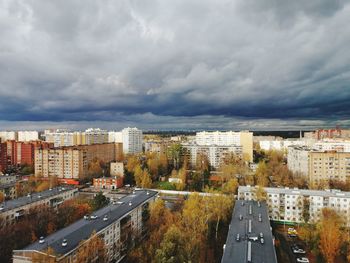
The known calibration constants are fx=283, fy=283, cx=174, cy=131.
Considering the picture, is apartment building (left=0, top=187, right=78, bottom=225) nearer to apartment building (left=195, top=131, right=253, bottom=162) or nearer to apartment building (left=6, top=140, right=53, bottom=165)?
apartment building (left=6, top=140, right=53, bottom=165)

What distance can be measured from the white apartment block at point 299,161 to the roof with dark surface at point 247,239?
546 inches

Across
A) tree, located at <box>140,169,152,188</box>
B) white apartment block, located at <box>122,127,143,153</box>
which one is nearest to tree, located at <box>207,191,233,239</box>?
tree, located at <box>140,169,152,188</box>

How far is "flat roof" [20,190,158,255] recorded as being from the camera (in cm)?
859

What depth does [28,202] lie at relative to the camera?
50.8ft

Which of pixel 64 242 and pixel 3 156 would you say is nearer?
pixel 64 242

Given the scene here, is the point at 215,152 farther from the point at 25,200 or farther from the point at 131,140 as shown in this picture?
the point at 25,200

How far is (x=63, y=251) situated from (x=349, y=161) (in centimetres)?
2393

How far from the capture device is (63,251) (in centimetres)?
833

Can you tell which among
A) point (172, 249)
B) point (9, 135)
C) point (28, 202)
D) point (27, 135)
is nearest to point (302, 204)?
point (172, 249)

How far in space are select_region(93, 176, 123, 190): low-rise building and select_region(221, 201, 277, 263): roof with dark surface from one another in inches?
551

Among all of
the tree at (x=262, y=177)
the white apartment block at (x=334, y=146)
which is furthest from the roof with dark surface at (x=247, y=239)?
the white apartment block at (x=334, y=146)

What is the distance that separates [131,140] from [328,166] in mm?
31145

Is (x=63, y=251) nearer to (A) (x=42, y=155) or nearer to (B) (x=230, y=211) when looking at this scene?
(B) (x=230, y=211)

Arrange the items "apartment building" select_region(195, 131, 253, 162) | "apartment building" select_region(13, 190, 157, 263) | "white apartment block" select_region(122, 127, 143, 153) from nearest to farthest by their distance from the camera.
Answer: "apartment building" select_region(13, 190, 157, 263) < "apartment building" select_region(195, 131, 253, 162) < "white apartment block" select_region(122, 127, 143, 153)
